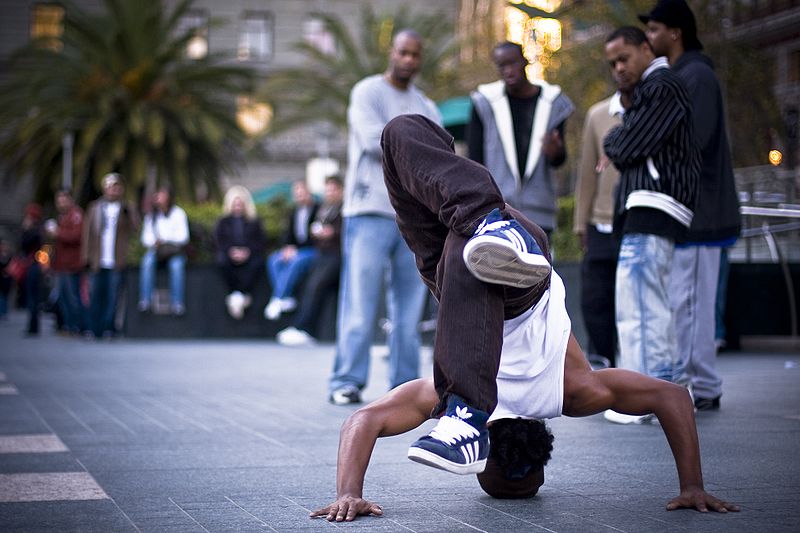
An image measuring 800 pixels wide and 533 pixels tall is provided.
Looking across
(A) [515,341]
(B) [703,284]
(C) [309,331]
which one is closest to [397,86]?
(B) [703,284]

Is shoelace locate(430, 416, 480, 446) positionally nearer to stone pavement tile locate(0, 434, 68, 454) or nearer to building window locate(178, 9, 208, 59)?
stone pavement tile locate(0, 434, 68, 454)

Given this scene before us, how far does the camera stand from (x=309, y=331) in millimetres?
16297

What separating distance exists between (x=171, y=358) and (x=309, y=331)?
3.72 metres

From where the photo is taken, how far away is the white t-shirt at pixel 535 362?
3.94 m

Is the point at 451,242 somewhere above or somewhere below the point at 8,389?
above

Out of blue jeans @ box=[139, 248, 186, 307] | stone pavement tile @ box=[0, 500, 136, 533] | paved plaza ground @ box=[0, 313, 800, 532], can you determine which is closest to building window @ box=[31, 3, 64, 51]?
blue jeans @ box=[139, 248, 186, 307]

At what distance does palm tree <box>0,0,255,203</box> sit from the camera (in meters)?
36.8

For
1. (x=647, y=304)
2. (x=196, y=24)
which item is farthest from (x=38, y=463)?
(x=196, y=24)

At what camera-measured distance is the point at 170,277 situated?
55.2 ft

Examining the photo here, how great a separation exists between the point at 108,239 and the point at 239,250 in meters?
1.71

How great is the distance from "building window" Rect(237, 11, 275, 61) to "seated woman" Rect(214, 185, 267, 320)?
1769 inches

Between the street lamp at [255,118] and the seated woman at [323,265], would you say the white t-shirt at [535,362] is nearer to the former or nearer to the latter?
the seated woman at [323,265]

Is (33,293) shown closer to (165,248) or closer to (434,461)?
(165,248)

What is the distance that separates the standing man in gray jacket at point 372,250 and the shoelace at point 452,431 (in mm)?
4223
